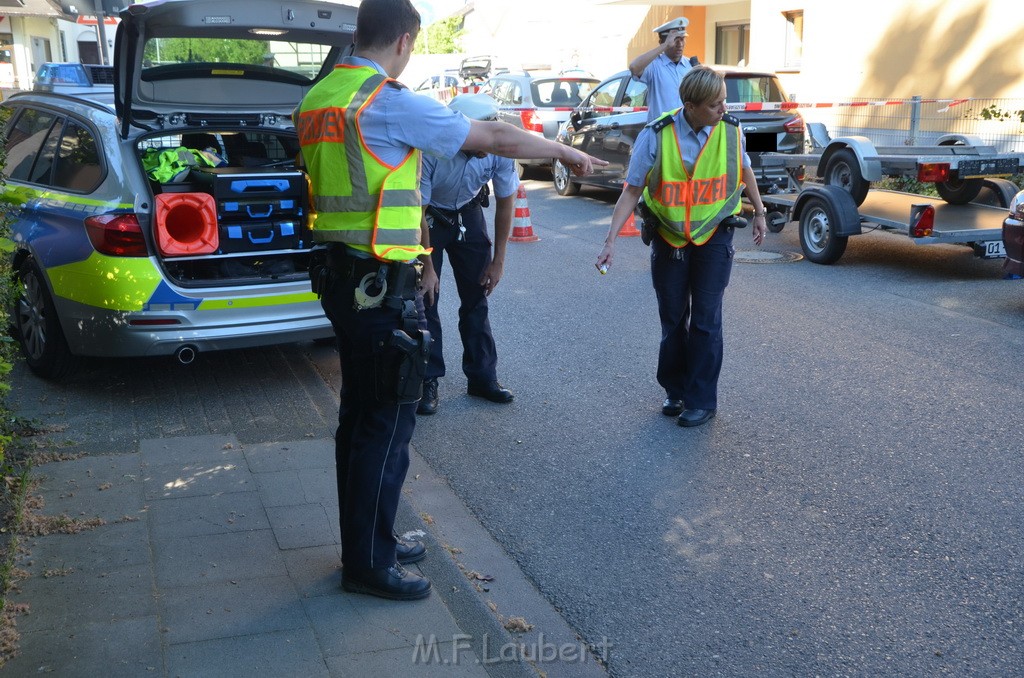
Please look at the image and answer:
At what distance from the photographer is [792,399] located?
242 inches

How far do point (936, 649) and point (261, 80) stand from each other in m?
5.36

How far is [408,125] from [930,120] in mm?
13682

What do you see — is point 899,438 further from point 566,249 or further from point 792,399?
point 566,249

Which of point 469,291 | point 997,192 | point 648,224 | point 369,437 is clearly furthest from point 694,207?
point 997,192

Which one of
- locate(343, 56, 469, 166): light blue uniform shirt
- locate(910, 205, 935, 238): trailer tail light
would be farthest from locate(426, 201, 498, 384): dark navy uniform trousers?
locate(910, 205, 935, 238): trailer tail light

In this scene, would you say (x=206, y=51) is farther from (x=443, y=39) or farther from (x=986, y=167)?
(x=443, y=39)

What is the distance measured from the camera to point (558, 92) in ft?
58.1

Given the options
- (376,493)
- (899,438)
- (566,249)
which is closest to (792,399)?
(899,438)

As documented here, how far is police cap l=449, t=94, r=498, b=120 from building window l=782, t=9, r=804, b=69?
1828 cm

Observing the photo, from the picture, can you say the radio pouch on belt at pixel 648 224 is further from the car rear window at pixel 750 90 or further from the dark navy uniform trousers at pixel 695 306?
the car rear window at pixel 750 90

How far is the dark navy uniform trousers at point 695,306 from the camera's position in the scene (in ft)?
18.3

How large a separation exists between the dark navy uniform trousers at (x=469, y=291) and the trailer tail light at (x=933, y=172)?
5.30 m

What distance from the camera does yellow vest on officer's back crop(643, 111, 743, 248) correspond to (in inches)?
215

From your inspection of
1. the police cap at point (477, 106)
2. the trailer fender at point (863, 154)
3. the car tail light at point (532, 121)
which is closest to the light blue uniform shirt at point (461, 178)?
the police cap at point (477, 106)
